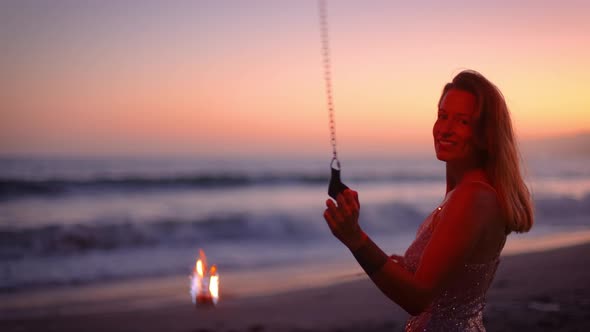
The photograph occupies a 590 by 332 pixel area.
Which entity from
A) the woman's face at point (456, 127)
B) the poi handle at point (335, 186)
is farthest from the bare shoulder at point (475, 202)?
the poi handle at point (335, 186)

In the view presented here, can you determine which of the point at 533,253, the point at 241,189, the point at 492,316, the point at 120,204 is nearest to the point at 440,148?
the point at 492,316

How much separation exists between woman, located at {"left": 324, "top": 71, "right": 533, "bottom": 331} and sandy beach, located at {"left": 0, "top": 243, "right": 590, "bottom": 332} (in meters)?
4.48

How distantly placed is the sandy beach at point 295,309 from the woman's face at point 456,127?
4.65 meters

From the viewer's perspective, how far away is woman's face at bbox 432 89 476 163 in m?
2.21

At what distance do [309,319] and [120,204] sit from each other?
1627cm

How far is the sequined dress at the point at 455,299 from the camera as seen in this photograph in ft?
7.38

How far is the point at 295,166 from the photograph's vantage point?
134 ft

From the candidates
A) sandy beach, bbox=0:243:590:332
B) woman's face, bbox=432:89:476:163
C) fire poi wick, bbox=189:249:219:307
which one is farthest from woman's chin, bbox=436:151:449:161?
sandy beach, bbox=0:243:590:332

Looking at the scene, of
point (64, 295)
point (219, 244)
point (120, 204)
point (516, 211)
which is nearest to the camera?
point (516, 211)

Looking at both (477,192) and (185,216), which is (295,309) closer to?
(477,192)

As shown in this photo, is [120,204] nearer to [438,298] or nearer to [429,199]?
[429,199]

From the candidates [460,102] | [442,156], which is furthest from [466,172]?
[460,102]

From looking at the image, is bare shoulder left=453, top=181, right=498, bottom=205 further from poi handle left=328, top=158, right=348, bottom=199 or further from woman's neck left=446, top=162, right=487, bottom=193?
poi handle left=328, top=158, right=348, bottom=199

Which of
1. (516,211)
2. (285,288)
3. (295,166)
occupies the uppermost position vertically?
(516,211)
